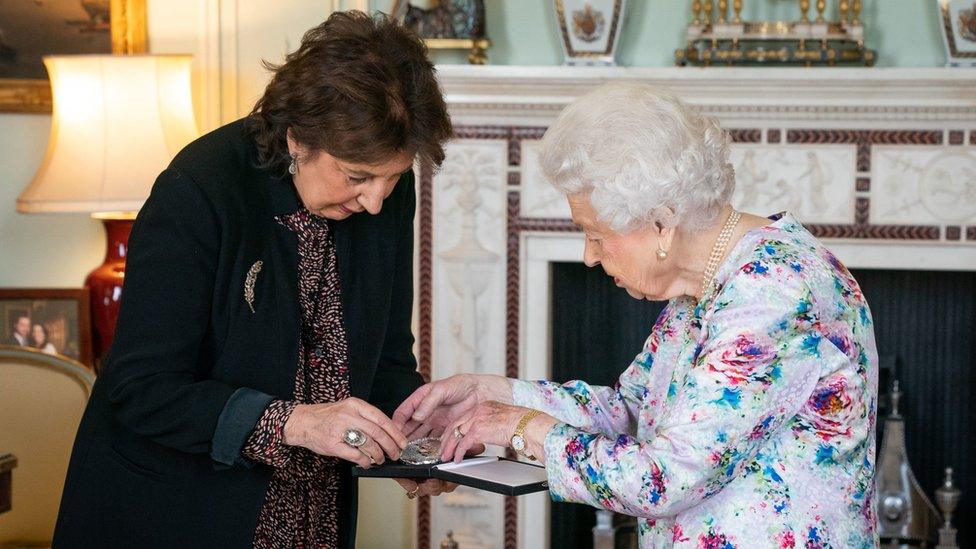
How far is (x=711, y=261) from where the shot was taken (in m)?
1.52

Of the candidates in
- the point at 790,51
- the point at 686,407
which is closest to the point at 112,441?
the point at 686,407

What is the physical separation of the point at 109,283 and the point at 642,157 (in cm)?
200

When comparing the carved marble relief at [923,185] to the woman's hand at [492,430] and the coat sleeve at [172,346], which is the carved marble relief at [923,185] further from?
the coat sleeve at [172,346]

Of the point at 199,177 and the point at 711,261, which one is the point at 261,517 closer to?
the point at 199,177

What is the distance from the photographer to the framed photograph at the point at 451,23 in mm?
3244

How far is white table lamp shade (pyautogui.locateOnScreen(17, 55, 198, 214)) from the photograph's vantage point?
9.05 feet

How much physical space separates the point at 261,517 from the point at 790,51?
2.15 m

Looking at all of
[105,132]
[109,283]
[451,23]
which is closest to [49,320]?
[109,283]

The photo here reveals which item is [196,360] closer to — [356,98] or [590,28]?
[356,98]

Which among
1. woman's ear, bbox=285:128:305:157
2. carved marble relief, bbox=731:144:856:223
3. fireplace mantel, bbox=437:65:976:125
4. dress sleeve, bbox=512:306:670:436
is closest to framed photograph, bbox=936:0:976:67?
fireplace mantel, bbox=437:65:976:125

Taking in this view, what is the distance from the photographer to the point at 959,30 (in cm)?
306

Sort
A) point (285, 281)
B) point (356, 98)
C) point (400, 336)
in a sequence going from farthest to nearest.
A: 1. point (400, 336)
2. point (285, 281)
3. point (356, 98)

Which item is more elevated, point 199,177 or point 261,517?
point 199,177

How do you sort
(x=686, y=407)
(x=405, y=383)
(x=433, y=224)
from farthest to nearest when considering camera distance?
(x=433, y=224), (x=405, y=383), (x=686, y=407)
